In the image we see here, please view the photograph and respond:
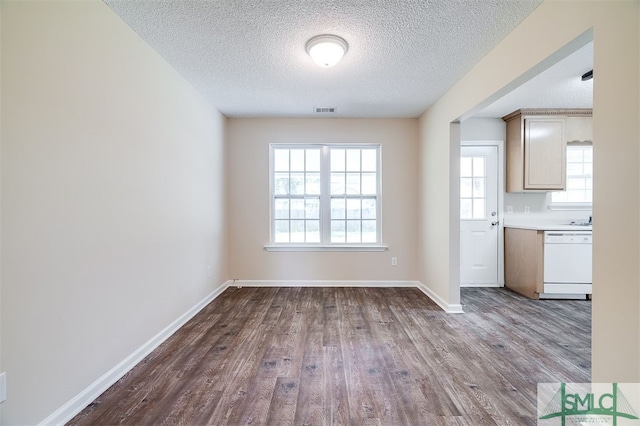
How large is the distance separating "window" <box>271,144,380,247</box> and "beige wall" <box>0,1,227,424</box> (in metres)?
1.76

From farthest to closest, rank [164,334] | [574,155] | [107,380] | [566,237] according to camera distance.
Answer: [574,155] → [566,237] → [164,334] → [107,380]

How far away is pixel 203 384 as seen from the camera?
1750 mm

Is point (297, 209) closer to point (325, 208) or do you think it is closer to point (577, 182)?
point (325, 208)

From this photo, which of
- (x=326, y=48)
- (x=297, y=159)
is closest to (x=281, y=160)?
(x=297, y=159)

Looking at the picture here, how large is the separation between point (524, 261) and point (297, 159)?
11.5 ft

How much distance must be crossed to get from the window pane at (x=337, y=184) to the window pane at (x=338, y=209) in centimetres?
12

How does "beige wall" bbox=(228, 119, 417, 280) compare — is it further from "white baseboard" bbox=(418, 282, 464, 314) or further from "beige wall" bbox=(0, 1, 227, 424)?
"beige wall" bbox=(0, 1, 227, 424)

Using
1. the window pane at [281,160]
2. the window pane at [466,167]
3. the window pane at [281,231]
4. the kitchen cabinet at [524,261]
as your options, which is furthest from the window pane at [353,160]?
the kitchen cabinet at [524,261]

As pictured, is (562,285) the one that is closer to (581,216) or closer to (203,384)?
(581,216)

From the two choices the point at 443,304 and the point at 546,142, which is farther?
the point at 546,142

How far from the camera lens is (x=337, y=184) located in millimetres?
4141

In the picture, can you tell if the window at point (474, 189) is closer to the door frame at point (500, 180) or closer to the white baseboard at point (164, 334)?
the door frame at point (500, 180)

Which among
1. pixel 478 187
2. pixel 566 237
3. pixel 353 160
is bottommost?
pixel 566 237

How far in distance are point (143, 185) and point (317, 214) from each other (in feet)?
8.08
